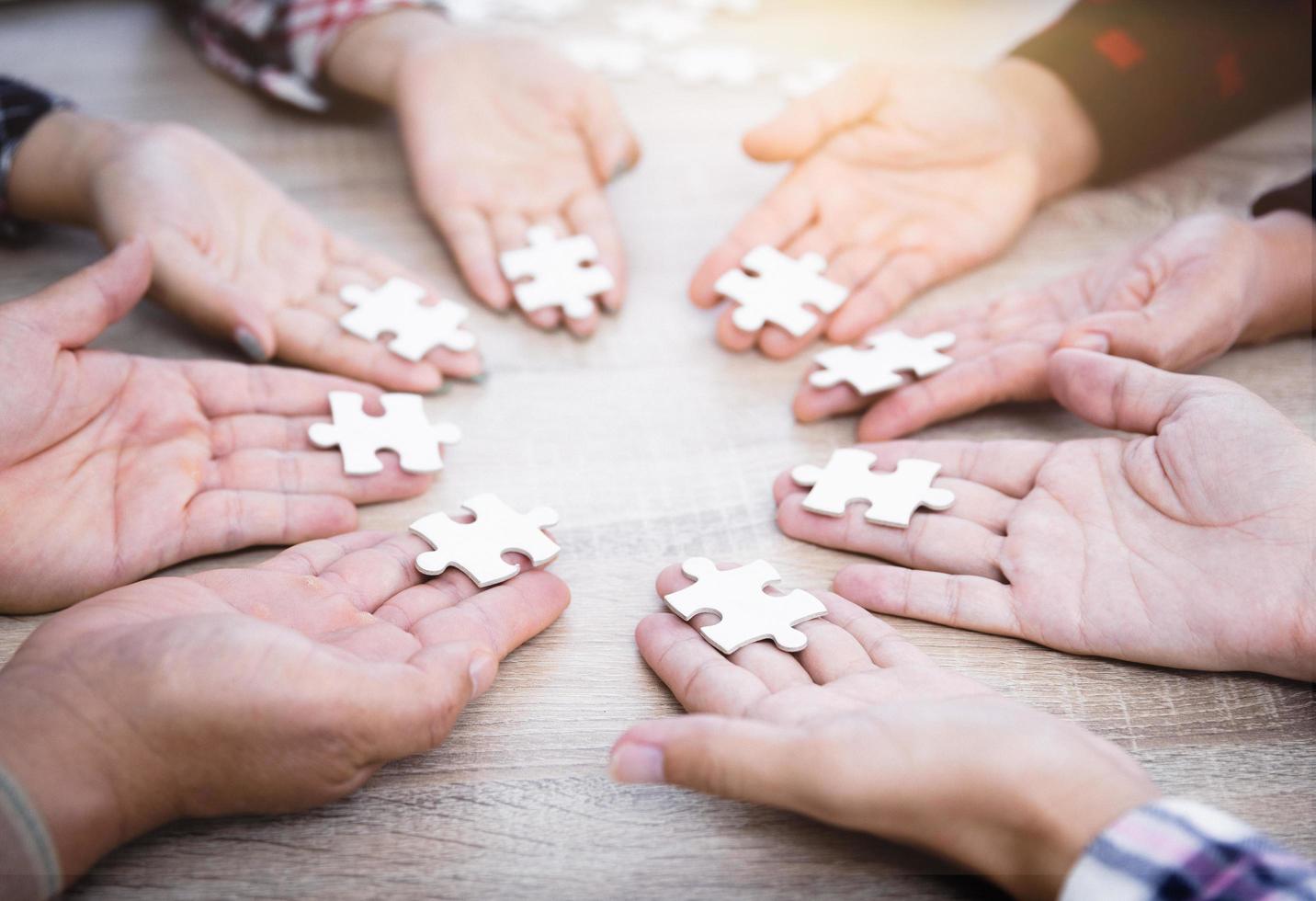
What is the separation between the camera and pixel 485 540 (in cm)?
162

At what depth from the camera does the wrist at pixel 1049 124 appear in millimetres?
2494

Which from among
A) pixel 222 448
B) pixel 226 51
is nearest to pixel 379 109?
pixel 226 51

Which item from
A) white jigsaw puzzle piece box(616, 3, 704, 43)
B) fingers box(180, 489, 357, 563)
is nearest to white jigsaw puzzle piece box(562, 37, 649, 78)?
white jigsaw puzzle piece box(616, 3, 704, 43)

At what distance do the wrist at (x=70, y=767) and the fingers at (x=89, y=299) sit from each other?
2.15 feet

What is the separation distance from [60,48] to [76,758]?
2.58 metres

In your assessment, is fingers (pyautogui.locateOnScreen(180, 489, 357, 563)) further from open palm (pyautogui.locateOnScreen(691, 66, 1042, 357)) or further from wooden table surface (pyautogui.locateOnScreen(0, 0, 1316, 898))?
open palm (pyautogui.locateOnScreen(691, 66, 1042, 357))

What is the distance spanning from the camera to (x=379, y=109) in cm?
283

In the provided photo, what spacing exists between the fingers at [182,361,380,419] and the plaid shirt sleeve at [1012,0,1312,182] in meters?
1.92

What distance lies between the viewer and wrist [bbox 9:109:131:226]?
7.02ft

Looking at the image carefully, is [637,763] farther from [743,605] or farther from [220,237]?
[220,237]

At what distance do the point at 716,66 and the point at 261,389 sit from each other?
5.68 feet

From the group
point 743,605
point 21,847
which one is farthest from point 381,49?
point 21,847

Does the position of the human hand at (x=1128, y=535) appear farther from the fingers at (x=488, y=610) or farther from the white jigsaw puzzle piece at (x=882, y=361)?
the fingers at (x=488, y=610)

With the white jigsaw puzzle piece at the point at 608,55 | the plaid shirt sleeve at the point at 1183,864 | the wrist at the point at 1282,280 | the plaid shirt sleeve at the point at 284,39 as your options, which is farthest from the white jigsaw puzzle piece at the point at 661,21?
the plaid shirt sleeve at the point at 1183,864
